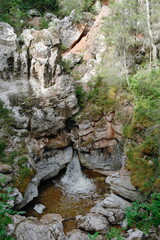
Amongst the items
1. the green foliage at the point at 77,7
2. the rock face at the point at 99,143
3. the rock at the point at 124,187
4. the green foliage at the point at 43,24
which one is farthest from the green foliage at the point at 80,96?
the green foliage at the point at 43,24

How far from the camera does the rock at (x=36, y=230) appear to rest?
698 centimetres

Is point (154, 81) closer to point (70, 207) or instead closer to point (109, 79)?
point (109, 79)

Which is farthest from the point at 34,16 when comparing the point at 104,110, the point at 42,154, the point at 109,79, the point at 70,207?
the point at 70,207

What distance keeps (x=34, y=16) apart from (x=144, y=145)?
62.6 ft

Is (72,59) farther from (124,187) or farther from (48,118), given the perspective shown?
(124,187)

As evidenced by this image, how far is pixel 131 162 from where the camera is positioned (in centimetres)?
1024

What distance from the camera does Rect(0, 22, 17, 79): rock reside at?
490 inches

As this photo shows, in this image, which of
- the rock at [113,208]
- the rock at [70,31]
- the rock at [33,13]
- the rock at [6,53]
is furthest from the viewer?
the rock at [33,13]

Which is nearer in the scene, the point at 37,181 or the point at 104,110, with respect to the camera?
the point at 37,181

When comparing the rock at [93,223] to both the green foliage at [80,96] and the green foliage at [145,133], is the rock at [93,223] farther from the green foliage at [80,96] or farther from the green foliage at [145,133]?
the green foliage at [80,96]

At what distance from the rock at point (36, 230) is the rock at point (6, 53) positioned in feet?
28.8

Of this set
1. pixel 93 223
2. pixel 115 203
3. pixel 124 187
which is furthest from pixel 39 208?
pixel 124 187

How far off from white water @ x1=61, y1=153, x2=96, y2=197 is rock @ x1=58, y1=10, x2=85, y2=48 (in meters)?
11.7

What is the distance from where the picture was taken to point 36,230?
730 centimetres
